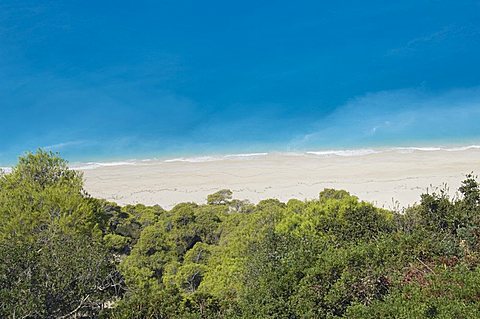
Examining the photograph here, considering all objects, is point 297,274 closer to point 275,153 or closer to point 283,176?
point 283,176

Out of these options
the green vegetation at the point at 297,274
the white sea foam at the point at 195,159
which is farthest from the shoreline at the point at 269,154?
the green vegetation at the point at 297,274

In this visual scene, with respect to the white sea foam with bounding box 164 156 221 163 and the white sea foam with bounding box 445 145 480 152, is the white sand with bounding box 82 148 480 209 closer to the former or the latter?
the white sea foam with bounding box 164 156 221 163

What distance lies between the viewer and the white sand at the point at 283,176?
Result: 39500 millimetres

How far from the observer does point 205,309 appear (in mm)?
8469

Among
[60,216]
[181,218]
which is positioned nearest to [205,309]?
[60,216]

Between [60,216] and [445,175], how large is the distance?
3684 cm

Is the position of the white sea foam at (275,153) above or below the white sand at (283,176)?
→ above

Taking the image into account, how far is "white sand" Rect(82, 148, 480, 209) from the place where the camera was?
39.5 metres

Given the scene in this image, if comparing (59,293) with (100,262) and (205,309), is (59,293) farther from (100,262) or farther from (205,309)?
(205,309)

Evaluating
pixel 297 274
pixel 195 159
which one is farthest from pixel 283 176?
pixel 297 274

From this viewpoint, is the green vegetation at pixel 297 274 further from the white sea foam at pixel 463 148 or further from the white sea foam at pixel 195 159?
the white sea foam at pixel 463 148

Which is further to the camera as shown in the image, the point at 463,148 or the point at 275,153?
the point at 275,153

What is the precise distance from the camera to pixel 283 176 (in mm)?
46281

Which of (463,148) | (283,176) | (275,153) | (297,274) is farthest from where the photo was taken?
(275,153)
